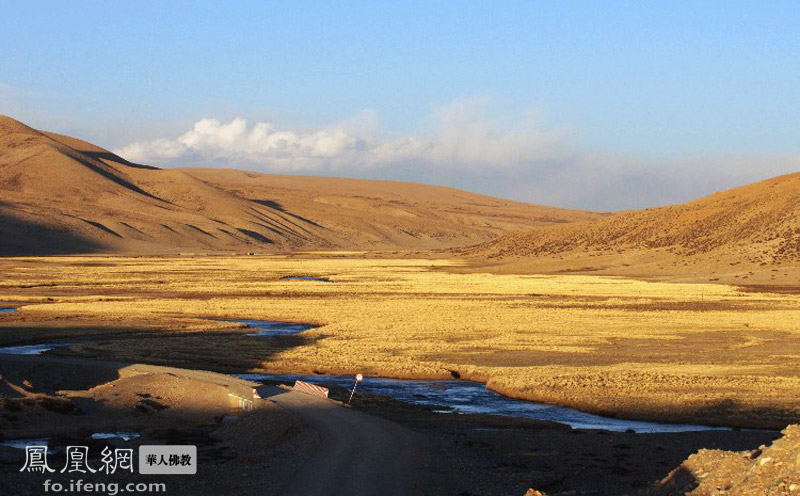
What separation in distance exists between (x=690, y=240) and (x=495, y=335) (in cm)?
6909

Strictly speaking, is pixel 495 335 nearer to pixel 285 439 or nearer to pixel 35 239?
pixel 285 439

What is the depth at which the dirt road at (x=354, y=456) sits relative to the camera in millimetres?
17469

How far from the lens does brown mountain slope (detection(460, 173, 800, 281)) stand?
97.9 meters

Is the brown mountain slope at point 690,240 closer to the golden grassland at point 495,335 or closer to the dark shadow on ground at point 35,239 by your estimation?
the golden grassland at point 495,335

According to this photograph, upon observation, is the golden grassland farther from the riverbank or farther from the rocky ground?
the rocky ground

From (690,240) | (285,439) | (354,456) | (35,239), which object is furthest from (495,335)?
(35,239)

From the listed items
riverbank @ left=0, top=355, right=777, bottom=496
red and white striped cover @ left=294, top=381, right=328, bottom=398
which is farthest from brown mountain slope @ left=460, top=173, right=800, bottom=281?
riverbank @ left=0, top=355, right=777, bottom=496

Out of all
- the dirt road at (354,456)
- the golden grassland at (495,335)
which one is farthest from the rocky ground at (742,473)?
the golden grassland at (495,335)

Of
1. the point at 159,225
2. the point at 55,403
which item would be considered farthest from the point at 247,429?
the point at 159,225

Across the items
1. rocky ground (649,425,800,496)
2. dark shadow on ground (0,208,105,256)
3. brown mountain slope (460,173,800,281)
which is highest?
brown mountain slope (460,173,800,281)

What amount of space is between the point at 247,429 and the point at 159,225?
561 feet

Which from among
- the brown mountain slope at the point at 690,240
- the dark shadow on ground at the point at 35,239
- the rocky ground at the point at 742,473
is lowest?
the dark shadow on ground at the point at 35,239

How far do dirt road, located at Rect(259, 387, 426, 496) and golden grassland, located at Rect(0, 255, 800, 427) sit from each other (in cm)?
806

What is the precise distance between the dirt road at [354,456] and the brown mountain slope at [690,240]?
72139 mm
